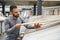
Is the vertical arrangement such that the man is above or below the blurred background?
above

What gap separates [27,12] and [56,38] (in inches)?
520

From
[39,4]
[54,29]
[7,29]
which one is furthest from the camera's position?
[39,4]

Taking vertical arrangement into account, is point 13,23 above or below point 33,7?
above

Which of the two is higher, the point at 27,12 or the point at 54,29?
the point at 54,29

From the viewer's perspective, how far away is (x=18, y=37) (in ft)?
9.25

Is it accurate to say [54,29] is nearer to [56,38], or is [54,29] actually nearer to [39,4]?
[56,38]

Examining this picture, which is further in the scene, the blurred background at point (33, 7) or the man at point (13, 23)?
the blurred background at point (33, 7)

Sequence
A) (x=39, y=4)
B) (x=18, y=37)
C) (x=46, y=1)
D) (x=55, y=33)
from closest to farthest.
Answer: (x=55, y=33)
(x=18, y=37)
(x=39, y=4)
(x=46, y=1)

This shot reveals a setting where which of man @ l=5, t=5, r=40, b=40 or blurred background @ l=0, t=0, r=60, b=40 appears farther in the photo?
blurred background @ l=0, t=0, r=60, b=40

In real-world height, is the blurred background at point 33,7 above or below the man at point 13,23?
below

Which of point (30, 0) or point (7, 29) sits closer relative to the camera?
point (7, 29)

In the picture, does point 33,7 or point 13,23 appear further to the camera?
point 33,7

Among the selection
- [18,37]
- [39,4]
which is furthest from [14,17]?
[39,4]

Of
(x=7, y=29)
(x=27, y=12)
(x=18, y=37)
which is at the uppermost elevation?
(x=7, y=29)
